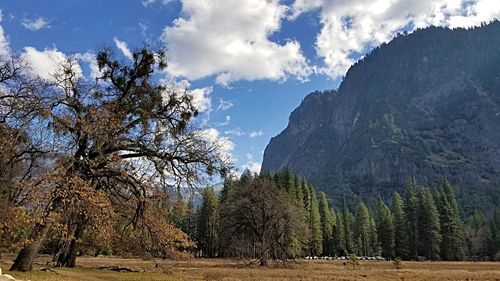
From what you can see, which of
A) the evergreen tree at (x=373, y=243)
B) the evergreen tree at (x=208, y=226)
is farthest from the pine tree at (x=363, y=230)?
the evergreen tree at (x=208, y=226)

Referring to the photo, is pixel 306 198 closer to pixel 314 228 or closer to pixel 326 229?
pixel 314 228

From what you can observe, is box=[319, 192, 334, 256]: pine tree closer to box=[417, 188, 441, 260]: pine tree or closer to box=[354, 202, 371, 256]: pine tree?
box=[354, 202, 371, 256]: pine tree

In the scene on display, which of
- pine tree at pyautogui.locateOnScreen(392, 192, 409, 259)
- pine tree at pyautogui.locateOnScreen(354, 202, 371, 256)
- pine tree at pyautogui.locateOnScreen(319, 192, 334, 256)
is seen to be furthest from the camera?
pine tree at pyautogui.locateOnScreen(354, 202, 371, 256)

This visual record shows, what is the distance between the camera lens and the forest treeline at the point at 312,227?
57062mm

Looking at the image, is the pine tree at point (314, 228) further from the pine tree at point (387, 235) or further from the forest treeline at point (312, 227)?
the pine tree at point (387, 235)

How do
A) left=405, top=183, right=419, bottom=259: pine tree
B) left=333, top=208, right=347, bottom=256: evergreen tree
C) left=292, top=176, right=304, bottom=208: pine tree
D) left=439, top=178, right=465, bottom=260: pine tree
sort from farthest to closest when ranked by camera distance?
left=333, top=208, right=347, bottom=256: evergreen tree → left=405, top=183, right=419, bottom=259: pine tree → left=439, top=178, right=465, bottom=260: pine tree → left=292, top=176, right=304, bottom=208: pine tree

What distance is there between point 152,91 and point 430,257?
8655cm

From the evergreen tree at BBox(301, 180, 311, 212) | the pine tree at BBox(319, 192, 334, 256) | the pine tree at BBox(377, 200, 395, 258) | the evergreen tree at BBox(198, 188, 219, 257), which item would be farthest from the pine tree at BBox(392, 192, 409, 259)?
the evergreen tree at BBox(198, 188, 219, 257)

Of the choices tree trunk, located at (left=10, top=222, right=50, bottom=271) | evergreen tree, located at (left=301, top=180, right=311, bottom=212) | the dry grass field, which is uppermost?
evergreen tree, located at (left=301, top=180, right=311, bottom=212)

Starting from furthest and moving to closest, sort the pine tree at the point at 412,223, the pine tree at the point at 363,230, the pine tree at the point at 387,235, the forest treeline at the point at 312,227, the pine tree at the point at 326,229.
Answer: the pine tree at the point at 363,230 → the pine tree at the point at 326,229 → the pine tree at the point at 387,235 → the pine tree at the point at 412,223 → the forest treeline at the point at 312,227

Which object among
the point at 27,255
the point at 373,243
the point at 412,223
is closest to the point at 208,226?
the point at 412,223

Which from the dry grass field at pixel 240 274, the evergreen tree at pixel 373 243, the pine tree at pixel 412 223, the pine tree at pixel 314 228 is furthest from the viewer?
the evergreen tree at pixel 373 243

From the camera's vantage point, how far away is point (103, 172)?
71.4ft

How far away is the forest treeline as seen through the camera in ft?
187
